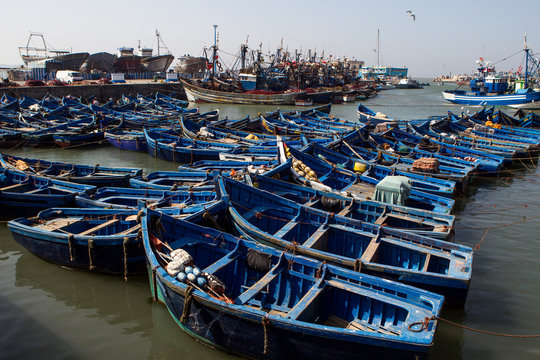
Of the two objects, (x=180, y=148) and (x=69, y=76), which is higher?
(x=69, y=76)

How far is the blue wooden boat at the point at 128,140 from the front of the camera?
25.2 meters

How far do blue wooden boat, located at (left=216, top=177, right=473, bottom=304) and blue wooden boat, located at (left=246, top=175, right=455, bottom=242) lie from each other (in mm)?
731

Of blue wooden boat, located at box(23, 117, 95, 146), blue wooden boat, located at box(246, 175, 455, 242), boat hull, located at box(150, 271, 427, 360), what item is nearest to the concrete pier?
blue wooden boat, located at box(23, 117, 95, 146)

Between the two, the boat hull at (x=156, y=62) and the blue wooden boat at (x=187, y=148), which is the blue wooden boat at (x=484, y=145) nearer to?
the blue wooden boat at (x=187, y=148)

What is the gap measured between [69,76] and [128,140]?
44.1m

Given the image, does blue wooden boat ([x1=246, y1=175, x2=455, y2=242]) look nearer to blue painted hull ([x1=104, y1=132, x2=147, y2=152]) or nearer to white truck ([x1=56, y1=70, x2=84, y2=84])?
blue painted hull ([x1=104, y1=132, x2=147, y2=152])

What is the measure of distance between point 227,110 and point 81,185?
3978cm

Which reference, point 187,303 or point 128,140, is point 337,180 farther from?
point 128,140

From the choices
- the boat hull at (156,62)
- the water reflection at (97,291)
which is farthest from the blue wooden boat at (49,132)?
the boat hull at (156,62)

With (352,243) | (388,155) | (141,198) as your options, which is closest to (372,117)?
(388,155)

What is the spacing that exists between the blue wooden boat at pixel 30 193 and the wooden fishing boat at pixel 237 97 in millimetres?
43364

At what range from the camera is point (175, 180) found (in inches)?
611

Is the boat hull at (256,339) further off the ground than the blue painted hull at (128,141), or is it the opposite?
the blue painted hull at (128,141)

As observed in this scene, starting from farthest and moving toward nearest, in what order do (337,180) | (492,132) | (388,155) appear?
1. (492,132)
2. (388,155)
3. (337,180)
